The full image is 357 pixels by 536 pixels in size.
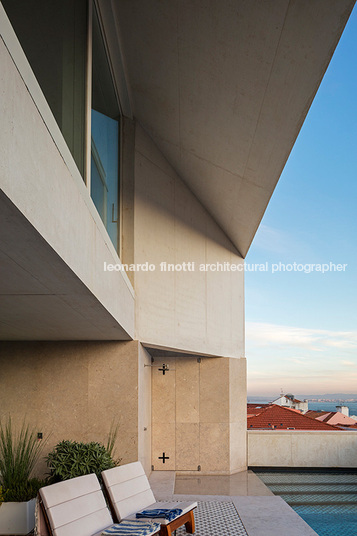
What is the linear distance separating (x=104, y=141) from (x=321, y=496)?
21.5 ft

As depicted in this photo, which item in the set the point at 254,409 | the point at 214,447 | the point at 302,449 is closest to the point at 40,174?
the point at 214,447

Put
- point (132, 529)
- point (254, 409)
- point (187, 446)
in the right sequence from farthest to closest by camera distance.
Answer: point (254, 409) → point (187, 446) → point (132, 529)

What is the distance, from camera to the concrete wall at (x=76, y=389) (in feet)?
24.8

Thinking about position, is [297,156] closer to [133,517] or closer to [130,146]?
[130,146]

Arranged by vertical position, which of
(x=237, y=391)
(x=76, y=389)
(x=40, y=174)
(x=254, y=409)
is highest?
(x=40, y=174)

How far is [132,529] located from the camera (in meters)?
4.80

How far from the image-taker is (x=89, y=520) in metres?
4.88

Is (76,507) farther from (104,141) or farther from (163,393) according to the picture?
(163,393)

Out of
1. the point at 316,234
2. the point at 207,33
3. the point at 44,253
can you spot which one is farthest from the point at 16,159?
the point at 316,234

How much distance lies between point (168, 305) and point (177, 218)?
1.53m

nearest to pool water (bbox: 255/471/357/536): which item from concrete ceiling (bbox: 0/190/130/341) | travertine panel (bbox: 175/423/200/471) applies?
travertine panel (bbox: 175/423/200/471)

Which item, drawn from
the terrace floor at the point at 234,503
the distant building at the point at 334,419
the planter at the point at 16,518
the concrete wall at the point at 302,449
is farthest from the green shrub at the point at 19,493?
the distant building at the point at 334,419

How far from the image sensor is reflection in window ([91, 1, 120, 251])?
17.4 ft

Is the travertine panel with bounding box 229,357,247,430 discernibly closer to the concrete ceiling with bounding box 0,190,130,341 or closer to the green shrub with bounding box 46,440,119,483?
the concrete ceiling with bounding box 0,190,130,341
